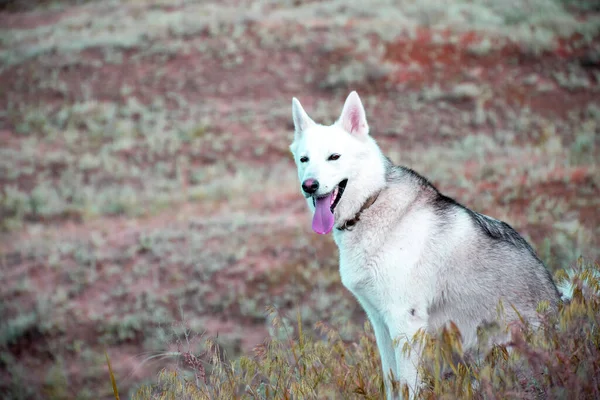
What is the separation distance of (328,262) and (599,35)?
18.4 m

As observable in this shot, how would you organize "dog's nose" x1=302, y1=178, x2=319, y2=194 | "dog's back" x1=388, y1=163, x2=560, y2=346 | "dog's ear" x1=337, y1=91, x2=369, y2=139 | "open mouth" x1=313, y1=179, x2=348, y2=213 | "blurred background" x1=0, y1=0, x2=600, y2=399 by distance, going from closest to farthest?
"dog's back" x1=388, y1=163, x2=560, y2=346, "dog's nose" x1=302, y1=178, x2=319, y2=194, "open mouth" x1=313, y1=179, x2=348, y2=213, "dog's ear" x1=337, y1=91, x2=369, y2=139, "blurred background" x1=0, y1=0, x2=600, y2=399

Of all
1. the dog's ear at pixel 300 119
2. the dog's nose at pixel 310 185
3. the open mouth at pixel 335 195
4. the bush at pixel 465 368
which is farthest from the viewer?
the dog's ear at pixel 300 119

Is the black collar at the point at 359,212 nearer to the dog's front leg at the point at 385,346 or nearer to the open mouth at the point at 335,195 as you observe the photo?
the open mouth at the point at 335,195

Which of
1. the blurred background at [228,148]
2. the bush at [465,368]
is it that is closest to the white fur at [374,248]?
the bush at [465,368]

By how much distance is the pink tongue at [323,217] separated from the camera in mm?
4367

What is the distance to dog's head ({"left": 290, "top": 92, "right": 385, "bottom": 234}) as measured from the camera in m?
4.38

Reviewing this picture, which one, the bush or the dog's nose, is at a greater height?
the dog's nose

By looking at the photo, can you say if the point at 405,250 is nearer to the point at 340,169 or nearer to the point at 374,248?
the point at 374,248

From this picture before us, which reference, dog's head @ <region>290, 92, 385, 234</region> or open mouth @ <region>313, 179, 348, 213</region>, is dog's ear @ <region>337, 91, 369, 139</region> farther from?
open mouth @ <region>313, 179, 348, 213</region>

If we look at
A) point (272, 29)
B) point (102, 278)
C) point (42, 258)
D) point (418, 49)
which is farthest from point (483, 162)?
point (272, 29)

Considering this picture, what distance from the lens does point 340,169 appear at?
4430 mm

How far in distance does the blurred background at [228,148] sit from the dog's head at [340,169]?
151cm

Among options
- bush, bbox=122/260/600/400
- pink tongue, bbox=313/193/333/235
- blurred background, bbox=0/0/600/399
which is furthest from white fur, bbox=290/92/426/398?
blurred background, bbox=0/0/600/399

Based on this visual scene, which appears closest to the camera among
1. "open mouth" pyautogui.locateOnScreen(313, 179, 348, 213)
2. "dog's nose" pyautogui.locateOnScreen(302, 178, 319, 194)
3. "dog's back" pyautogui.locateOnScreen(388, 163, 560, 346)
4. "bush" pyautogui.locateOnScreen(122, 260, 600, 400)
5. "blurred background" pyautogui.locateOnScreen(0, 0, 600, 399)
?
"bush" pyautogui.locateOnScreen(122, 260, 600, 400)
